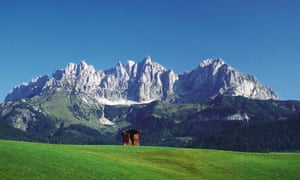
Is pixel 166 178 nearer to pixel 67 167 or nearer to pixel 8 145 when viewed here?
pixel 67 167

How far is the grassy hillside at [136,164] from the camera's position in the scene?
47.4 metres

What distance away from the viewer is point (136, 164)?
61.0 metres

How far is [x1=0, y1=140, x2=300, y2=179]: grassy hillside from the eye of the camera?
47.4 meters

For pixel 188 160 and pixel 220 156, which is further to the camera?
pixel 220 156

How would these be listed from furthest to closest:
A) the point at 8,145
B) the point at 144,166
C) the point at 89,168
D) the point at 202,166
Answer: the point at 202,166
the point at 144,166
the point at 8,145
the point at 89,168

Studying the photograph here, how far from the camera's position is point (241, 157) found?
75.2m

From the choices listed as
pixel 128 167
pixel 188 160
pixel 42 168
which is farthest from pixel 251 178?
pixel 42 168

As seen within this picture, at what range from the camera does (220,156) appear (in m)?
74.2

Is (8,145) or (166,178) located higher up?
(8,145)

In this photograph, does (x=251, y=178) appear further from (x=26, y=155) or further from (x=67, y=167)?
(x=26, y=155)

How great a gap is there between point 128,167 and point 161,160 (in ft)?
41.9

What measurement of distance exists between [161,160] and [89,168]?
63.8 ft

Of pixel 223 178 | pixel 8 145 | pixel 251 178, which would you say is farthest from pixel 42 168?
pixel 251 178

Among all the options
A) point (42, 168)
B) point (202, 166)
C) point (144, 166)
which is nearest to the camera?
point (42, 168)
